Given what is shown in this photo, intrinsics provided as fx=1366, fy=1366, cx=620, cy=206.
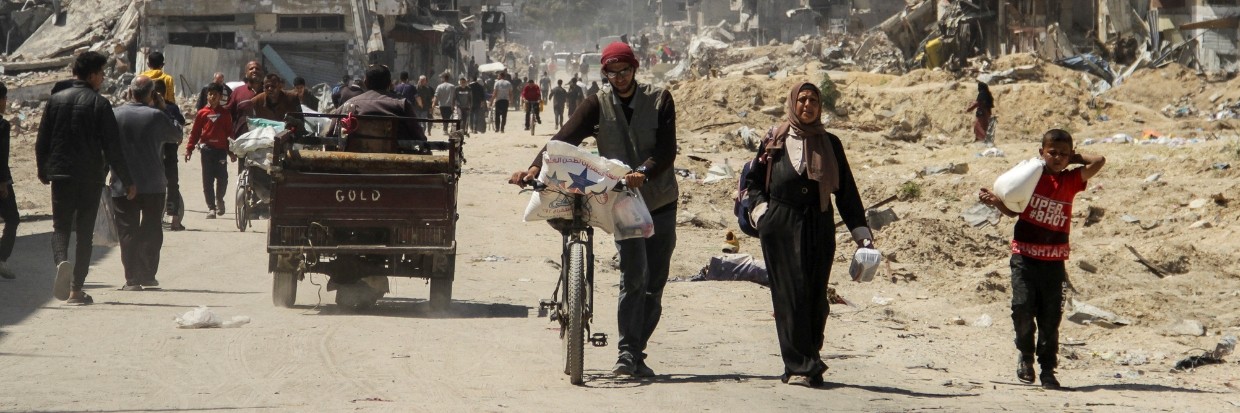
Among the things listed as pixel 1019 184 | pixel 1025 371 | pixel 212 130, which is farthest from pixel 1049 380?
pixel 212 130

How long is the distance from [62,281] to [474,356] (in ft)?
10.1

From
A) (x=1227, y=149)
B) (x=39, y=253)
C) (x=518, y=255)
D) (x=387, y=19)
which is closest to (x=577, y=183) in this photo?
(x=518, y=255)

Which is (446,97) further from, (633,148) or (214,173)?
(633,148)

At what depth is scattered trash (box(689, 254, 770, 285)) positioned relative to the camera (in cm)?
1082

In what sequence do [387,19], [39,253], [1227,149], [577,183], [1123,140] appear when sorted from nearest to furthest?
[577,183]
[39,253]
[1227,149]
[1123,140]
[387,19]

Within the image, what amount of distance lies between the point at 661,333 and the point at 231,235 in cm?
632

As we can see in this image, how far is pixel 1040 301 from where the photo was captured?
6.70 m

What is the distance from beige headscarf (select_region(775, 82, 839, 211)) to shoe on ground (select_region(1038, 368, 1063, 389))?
1.55 meters

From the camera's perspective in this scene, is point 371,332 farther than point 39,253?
No

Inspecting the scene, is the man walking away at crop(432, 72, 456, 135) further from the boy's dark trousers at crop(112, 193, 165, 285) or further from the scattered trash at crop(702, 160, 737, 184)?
the boy's dark trousers at crop(112, 193, 165, 285)

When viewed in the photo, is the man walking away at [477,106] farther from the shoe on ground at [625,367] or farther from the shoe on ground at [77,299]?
the shoe on ground at [625,367]

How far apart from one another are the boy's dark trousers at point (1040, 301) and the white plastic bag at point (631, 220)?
6.21 feet

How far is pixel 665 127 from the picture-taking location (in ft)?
21.0

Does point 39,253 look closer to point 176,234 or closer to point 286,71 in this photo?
point 176,234
